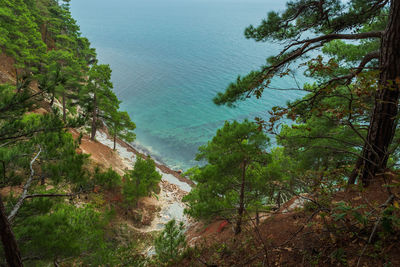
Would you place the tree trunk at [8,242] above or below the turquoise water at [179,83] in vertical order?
below

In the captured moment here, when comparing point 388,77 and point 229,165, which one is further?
point 229,165

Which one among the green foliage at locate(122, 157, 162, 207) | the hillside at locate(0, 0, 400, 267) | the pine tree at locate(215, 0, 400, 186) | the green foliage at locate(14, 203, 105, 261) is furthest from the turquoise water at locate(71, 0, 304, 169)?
the pine tree at locate(215, 0, 400, 186)

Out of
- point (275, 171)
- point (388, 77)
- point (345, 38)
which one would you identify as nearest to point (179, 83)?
point (275, 171)

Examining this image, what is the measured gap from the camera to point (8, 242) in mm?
3928

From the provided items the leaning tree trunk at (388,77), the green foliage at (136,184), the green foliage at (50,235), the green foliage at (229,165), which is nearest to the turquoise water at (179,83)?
the green foliage at (136,184)

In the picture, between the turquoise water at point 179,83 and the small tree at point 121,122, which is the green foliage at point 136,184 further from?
the turquoise water at point 179,83

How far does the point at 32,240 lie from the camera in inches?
190

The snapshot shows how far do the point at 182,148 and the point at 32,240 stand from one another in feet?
82.8

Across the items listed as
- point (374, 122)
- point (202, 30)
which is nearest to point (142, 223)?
point (374, 122)

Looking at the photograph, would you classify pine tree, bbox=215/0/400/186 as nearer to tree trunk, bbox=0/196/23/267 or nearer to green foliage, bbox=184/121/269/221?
green foliage, bbox=184/121/269/221

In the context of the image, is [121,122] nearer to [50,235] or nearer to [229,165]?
[229,165]

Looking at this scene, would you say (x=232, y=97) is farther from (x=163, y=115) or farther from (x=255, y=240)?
(x=163, y=115)

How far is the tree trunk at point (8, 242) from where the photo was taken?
12.3 feet

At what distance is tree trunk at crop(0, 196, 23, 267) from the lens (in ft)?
12.3
